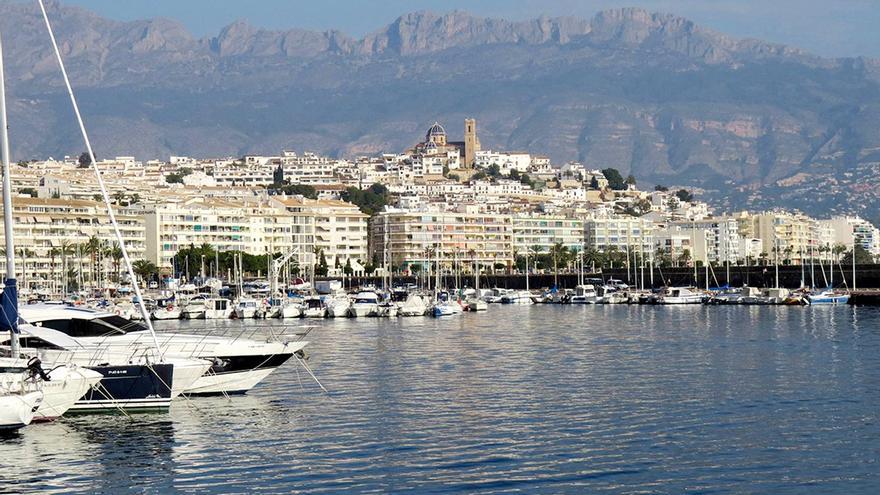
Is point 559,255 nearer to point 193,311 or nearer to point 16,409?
point 193,311

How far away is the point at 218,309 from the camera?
96750 millimetres

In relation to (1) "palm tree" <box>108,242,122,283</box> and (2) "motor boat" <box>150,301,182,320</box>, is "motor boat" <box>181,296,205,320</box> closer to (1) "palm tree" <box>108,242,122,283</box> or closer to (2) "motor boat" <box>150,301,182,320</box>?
(2) "motor boat" <box>150,301,182,320</box>

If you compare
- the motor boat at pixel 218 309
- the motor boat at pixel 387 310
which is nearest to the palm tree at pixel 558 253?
the motor boat at pixel 387 310

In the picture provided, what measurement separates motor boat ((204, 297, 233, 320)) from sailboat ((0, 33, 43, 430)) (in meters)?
59.3

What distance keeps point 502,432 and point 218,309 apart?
64.8 m

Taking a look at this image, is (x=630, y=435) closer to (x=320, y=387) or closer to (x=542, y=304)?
(x=320, y=387)

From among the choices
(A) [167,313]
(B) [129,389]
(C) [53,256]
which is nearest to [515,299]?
(A) [167,313]

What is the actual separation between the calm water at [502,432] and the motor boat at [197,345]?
0.70 meters

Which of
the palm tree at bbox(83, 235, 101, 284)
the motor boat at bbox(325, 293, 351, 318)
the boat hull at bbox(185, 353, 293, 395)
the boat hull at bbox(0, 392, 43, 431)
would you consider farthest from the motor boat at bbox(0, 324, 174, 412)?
the palm tree at bbox(83, 235, 101, 284)

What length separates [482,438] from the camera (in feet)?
108

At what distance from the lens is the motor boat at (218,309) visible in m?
94.6

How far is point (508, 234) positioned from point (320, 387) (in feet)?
513

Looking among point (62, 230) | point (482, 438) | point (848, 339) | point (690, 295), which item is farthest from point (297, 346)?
point (62, 230)

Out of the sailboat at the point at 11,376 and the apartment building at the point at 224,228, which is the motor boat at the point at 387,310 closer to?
the sailboat at the point at 11,376
